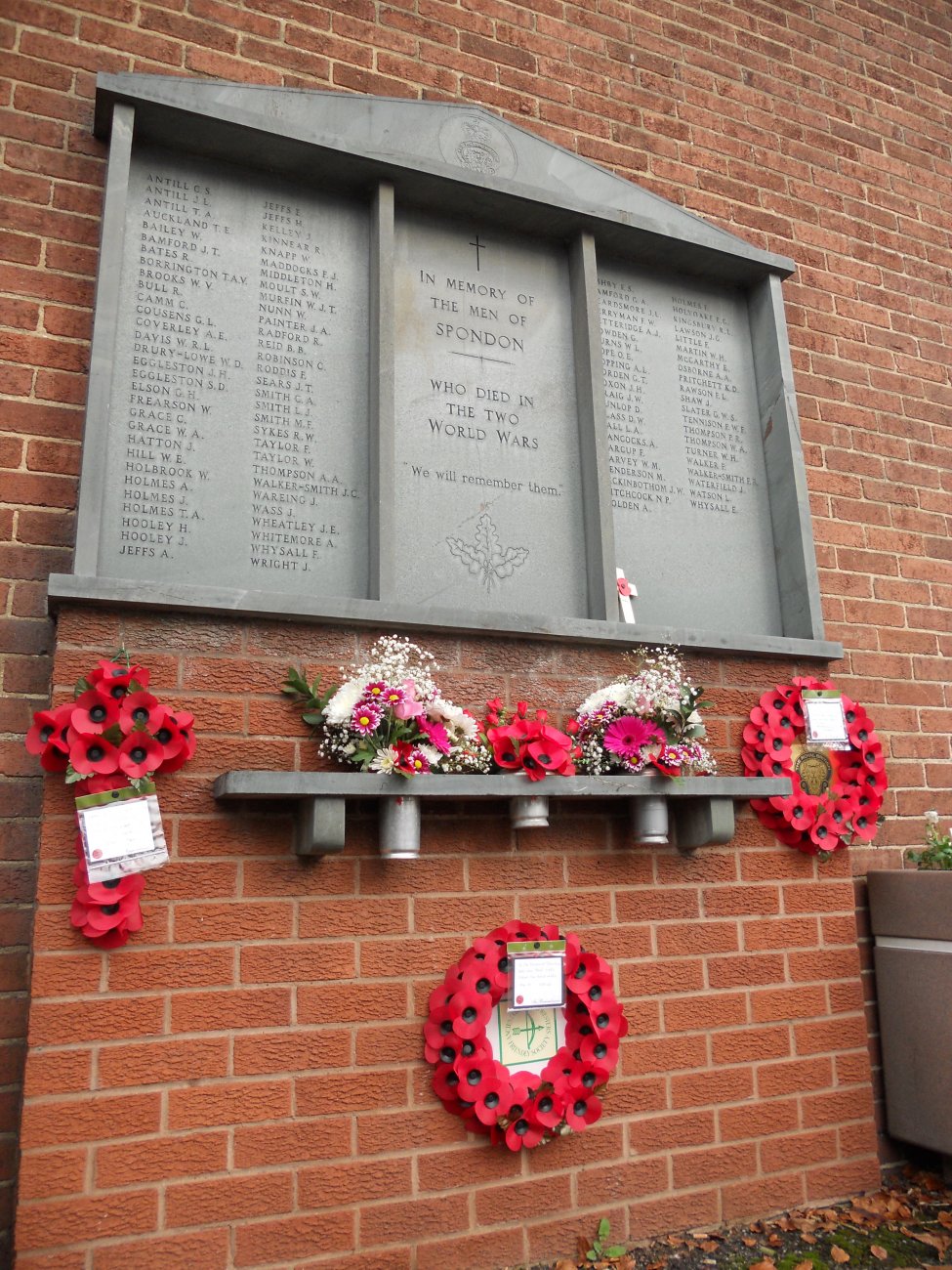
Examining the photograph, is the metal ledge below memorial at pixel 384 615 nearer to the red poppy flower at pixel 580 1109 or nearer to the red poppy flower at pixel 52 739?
the red poppy flower at pixel 52 739

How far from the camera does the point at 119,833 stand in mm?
2121

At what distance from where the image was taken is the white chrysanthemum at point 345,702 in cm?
235

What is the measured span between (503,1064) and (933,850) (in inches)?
71.5

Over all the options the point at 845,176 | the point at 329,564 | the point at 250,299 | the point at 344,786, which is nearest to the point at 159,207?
the point at 250,299

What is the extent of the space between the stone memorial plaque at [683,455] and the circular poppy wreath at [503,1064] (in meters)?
1.19

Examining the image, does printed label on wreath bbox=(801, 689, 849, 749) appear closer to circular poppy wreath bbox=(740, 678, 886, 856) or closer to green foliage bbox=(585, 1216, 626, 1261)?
circular poppy wreath bbox=(740, 678, 886, 856)

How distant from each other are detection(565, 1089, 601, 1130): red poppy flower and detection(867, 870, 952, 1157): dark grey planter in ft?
3.89

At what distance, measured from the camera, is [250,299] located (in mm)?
2822

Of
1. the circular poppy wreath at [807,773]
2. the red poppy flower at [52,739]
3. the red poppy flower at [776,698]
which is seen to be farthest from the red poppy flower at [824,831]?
the red poppy flower at [52,739]

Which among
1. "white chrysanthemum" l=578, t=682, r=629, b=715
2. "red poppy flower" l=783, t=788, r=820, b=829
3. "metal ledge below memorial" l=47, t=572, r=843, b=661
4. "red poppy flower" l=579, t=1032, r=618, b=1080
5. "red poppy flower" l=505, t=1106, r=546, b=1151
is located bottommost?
→ "red poppy flower" l=505, t=1106, r=546, b=1151

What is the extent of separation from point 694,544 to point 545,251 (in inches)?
45.0

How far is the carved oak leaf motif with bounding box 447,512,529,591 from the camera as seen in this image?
292 centimetres

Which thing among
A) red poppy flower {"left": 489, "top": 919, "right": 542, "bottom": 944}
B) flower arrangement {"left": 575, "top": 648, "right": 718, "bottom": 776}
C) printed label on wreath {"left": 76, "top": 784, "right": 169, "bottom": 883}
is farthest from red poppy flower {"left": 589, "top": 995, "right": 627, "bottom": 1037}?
printed label on wreath {"left": 76, "top": 784, "right": 169, "bottom": 883}

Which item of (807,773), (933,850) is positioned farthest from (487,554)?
(933,850)
